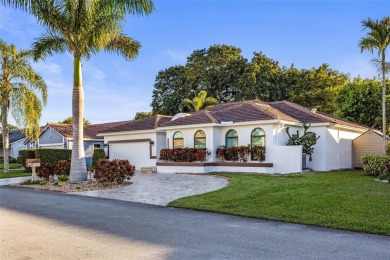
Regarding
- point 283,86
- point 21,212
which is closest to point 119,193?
point 21,212

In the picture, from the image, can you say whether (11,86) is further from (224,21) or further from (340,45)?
(340,45)

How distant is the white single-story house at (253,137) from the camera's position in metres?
20.5

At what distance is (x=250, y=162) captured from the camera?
69.1ft

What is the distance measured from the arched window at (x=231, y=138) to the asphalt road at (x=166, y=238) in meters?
12.5

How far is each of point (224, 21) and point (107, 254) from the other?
14.7 m

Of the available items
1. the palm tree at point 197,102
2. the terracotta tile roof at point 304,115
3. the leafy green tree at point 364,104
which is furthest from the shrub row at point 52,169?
the leafy green tree at point 364,104

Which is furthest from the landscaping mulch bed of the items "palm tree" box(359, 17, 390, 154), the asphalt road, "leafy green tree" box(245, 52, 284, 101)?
"leafy green tree" box(245, 52, 284, 101)

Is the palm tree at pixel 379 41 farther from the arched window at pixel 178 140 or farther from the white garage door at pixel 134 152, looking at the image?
the white garage door at pixel 134 152

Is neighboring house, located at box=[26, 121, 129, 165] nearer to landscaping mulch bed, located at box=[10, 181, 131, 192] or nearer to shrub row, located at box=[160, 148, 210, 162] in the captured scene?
shrub row, located at box=[160, 148, 210, 162]

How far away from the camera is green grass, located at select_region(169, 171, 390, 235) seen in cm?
825

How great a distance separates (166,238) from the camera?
6.82m

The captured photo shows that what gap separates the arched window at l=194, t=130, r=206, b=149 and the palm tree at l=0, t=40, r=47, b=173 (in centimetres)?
1084

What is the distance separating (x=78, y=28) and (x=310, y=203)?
499 inches

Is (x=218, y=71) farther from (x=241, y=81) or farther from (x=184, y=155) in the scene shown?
(x=184, y=155)
